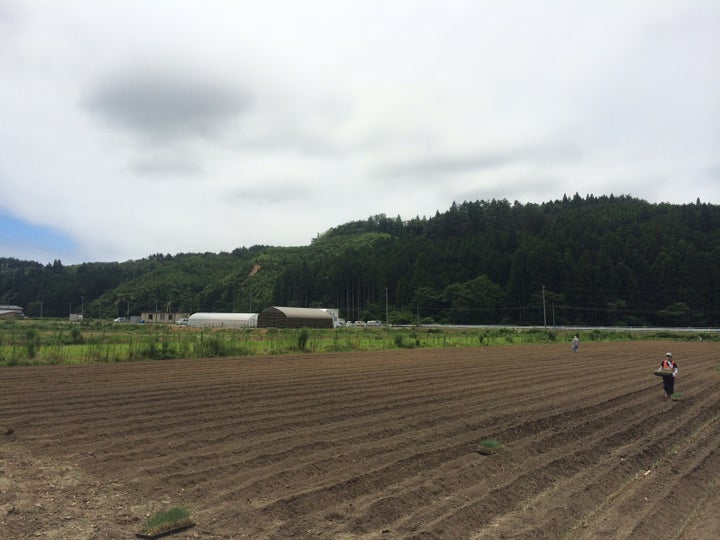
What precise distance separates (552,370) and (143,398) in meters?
16.0

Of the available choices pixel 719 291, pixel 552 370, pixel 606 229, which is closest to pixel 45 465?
pixel 552 370

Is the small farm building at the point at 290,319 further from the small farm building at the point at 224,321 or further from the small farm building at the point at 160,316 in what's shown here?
the small farm building at the point at 160,316

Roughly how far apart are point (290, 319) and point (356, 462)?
6855cm

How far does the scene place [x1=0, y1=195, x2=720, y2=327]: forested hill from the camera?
3649 inches

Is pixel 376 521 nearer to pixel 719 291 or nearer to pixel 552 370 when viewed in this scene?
pixel 552 370

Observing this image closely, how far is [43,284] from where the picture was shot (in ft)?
568

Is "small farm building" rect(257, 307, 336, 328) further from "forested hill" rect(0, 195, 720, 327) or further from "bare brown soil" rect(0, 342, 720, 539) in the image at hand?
"bare brown soil" rect(0, 342, 720, 539)

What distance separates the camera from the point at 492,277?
10700 cm

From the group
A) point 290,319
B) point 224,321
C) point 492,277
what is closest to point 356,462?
point 290,319

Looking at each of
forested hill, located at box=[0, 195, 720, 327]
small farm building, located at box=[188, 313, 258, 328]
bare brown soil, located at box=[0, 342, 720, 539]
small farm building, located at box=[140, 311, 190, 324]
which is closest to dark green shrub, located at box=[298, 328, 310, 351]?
bare brown soil, located at box=[0, 342, 720, 539]

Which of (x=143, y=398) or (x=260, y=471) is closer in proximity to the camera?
(x=260, y=471)

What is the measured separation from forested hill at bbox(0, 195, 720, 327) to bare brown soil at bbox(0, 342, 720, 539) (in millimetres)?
68476

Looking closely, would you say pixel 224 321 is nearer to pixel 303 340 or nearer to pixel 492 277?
pixel 492 277

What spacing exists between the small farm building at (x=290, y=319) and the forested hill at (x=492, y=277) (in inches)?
665
